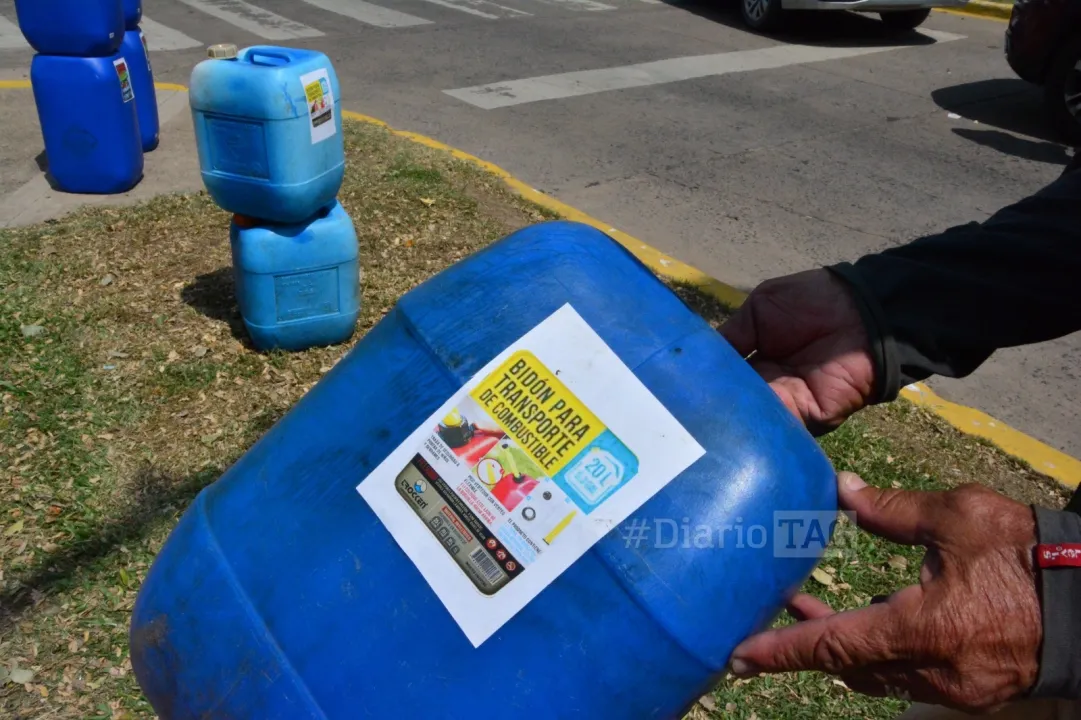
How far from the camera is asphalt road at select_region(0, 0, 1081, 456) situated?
5133mm

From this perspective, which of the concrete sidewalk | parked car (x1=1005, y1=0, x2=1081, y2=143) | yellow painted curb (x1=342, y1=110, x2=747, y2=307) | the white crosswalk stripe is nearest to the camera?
yellow painted curb (x1=342, y1=110, x2=747, y2=307)

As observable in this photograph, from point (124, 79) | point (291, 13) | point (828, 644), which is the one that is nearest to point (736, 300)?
point (828, 644)

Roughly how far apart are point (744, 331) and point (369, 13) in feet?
32.9

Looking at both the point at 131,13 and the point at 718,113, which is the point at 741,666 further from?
the point at 718,113

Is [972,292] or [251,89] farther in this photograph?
[251,89]

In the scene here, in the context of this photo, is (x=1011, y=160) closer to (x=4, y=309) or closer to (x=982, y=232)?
(x=982, y=232)

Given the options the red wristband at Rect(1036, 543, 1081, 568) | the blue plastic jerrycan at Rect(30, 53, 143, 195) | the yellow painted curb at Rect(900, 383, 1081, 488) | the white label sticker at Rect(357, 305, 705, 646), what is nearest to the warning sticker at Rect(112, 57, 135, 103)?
the blue plastic jerrycan at Rect(30, 53, 143, 195)

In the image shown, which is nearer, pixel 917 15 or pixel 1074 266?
pixel 1074 266

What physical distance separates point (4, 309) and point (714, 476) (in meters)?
3.80

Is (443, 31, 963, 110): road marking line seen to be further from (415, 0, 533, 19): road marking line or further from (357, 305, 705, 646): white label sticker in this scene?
(357, 305, 705, 646): white label sticker

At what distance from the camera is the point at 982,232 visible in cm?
169

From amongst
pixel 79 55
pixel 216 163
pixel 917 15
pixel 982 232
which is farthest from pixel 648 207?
pixel 917 15

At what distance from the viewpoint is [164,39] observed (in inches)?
360

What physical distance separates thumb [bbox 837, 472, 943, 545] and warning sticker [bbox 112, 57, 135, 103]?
5.17m
